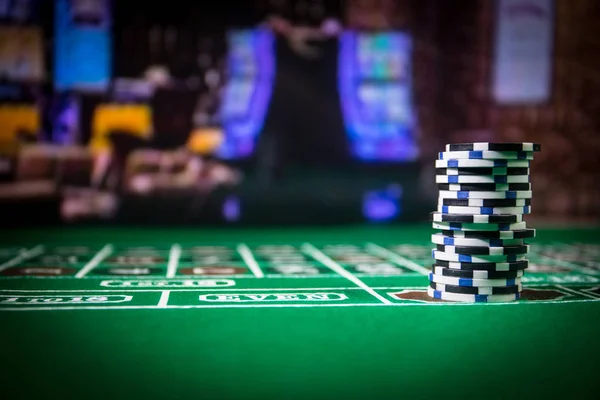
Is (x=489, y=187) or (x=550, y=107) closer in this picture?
(x=489, y=187)

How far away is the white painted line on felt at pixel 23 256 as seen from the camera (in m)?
6.29

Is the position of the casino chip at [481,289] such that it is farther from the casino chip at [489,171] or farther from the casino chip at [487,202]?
the casino chip at [489,171]

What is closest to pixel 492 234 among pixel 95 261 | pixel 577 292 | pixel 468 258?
pixel 468 258

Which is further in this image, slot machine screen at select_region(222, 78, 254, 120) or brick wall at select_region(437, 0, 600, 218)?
brick wall at select_region(437, 0, 600, 218)

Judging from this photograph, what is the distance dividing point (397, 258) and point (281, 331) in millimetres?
3520

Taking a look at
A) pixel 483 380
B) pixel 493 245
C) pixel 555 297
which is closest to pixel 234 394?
pixel 483 380

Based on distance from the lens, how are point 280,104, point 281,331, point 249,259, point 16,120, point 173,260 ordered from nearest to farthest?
1. point 281,331
2. point 173,260
3. point 249,259
4. point 16,120
5. point 280,104

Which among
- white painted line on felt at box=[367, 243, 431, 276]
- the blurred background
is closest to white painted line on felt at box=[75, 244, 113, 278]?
the blurred background

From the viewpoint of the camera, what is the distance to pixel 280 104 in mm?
10516

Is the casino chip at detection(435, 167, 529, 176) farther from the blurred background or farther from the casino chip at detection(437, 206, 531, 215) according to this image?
the blurred background

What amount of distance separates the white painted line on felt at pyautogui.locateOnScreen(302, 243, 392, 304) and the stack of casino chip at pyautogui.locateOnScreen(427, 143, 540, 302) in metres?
0.52

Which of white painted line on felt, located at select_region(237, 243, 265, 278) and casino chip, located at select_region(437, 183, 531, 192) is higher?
casino chip, located at select_region(437, 183, 531, 192)

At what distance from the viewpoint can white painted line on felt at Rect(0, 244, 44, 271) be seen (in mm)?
6293

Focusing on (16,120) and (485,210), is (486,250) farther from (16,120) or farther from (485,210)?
(16,120)
